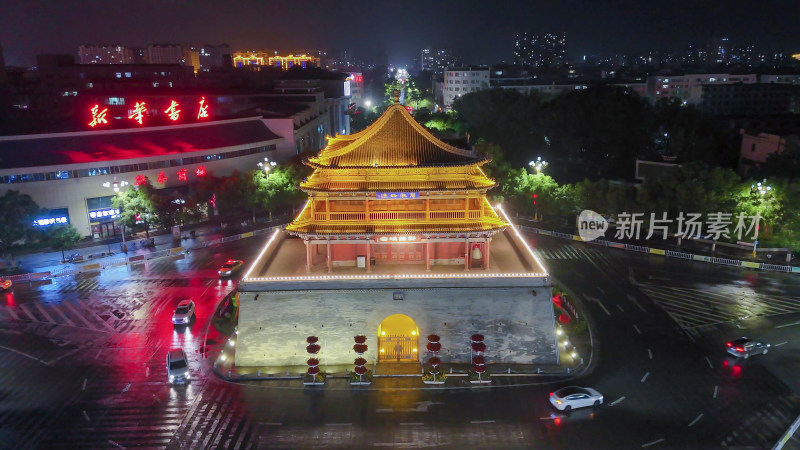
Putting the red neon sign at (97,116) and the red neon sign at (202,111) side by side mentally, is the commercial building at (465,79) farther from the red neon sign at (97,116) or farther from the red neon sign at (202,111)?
the red neon sign at (97,116)

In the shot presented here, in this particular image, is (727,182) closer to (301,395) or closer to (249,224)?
(301,395)

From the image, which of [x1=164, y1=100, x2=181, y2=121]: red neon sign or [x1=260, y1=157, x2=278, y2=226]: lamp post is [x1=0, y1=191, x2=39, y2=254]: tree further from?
[x1=260, y1=157, x2=278, y2=226]: lamp post

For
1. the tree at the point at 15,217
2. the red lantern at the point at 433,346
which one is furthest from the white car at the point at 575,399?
the tree at the point at 15,217

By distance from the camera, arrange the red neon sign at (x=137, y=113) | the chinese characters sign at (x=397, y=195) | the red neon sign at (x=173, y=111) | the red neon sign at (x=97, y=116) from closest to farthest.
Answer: the chinese characters sign at (x=397, y=195) < the red neon sign at (x=97, y=116) < the red neon sign at (x=137, y=113) < the red neon sign at (x=173, y=111)

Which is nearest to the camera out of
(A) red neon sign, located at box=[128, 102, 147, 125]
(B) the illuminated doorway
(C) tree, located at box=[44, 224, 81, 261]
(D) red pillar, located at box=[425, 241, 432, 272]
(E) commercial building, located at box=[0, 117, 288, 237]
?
(B) the illuminated doorway

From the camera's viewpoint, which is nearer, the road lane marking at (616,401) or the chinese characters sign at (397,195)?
the road lane marking at (616,401)

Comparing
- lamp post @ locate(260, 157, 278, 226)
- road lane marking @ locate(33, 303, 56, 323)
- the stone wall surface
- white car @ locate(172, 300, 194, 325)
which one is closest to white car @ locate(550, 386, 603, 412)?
the stone wall surface

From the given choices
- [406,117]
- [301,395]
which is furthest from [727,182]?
[301,395]
